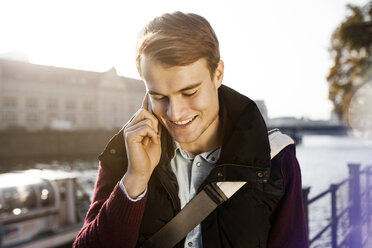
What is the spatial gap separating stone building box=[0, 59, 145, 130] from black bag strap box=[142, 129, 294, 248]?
124ft

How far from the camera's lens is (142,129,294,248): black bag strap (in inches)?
49.3

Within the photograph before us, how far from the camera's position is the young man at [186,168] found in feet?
3.90

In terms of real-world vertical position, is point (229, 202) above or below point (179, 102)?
below

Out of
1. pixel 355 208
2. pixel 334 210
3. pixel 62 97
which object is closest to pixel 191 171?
pixel 334 210

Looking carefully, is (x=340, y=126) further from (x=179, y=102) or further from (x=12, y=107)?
(x=179, y=102)

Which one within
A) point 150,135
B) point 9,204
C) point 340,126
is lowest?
point 340,126

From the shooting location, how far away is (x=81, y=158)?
113 ft

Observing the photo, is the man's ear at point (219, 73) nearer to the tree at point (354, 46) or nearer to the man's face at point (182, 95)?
the man's face at point (182, 95)

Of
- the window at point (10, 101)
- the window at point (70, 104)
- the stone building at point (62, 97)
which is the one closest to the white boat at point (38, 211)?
the stone building at point (62, 97)

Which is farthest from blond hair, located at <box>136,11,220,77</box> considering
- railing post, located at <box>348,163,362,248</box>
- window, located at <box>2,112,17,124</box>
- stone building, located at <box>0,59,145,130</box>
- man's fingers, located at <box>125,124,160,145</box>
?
window, located at <box>2,112,17,124</box>

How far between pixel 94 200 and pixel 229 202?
513 millimetres

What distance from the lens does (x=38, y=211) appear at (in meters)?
7.51

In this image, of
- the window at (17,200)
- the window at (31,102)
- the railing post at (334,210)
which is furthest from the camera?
the window at (31,102)

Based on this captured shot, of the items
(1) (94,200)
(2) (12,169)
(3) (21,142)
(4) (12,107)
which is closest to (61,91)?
(4) (12,107)
